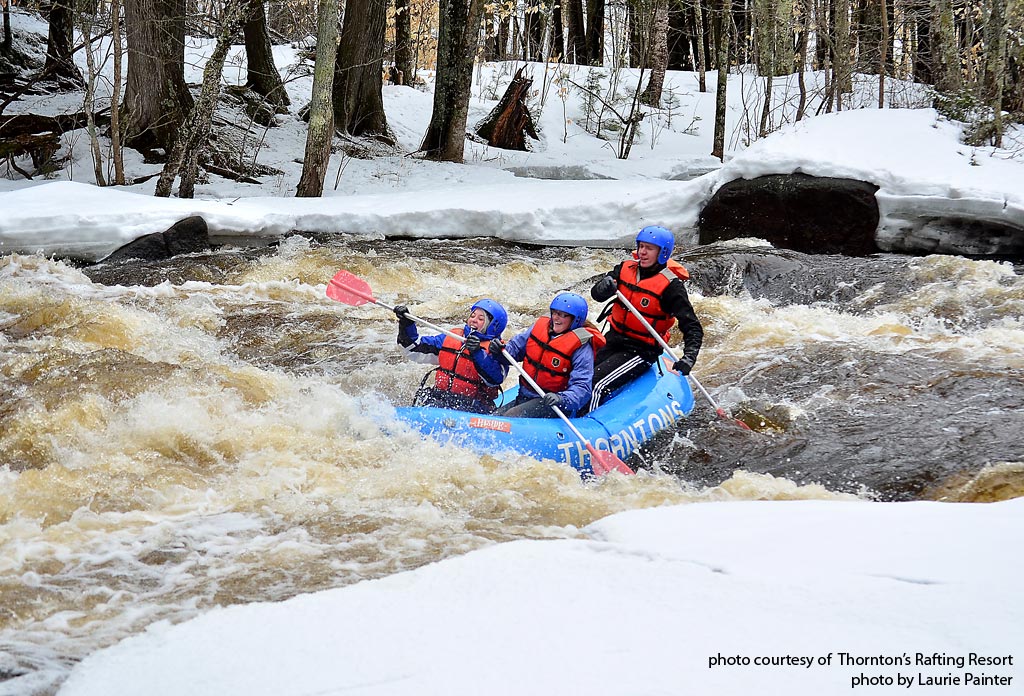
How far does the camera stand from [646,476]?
496 centimetres

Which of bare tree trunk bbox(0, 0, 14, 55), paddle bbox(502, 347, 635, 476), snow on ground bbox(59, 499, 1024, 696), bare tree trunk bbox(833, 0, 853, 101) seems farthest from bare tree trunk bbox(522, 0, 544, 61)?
snow on ground bbox(59, 499, 1024, 696)

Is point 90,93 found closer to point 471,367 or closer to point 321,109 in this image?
point 321,109

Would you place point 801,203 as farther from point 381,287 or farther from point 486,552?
point 486,552

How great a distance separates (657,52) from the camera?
16.0 meters

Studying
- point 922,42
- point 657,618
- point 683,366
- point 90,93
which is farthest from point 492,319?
point 922,42

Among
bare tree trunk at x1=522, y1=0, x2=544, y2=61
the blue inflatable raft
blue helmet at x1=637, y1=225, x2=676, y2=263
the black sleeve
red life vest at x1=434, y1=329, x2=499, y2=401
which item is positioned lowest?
the blue inflatable raft

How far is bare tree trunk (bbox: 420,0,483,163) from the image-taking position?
42.3 feet

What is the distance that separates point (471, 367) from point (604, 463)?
104 centimetres

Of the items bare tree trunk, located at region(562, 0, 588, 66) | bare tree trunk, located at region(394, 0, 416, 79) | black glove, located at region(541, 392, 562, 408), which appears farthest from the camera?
bare tree trunk, located at region(562, 0, 588, 66)

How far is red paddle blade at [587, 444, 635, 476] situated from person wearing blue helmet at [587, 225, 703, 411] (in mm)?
796

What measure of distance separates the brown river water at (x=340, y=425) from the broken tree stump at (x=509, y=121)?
6.42 metres

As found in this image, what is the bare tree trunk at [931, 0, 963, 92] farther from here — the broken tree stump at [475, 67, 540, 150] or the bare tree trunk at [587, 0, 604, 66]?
the bare tree trunk at [587, 0, 604, 66]

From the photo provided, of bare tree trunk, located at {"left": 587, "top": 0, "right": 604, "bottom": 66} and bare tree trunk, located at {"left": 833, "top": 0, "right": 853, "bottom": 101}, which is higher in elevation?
bare tree trunk, located at {"left": 587, "top": 0, "right": 604, "bottom": 66}

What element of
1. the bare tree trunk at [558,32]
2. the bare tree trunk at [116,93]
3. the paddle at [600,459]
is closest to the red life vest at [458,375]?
the paddle at [600,459]
